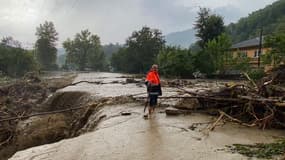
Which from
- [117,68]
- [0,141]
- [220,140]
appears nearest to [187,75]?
[0,141]

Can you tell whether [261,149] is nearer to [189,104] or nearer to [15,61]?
[189,104]

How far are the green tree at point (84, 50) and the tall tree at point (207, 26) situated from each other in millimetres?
57335

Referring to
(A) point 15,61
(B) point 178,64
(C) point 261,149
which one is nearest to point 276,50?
(B) point 178,64

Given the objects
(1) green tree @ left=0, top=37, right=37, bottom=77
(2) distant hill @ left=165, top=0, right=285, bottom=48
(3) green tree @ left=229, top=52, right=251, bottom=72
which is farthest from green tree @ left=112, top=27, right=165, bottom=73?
(3) green tree @ left=229, top=52, right=251, bottom=72

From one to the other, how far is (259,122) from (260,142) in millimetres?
2304

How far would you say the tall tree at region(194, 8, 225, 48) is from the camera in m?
55.8

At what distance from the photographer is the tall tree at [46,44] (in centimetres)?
10106

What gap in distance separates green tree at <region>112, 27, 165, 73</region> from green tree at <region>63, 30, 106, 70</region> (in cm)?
3282

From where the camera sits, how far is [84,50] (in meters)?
111

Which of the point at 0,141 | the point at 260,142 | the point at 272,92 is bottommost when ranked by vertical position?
the point at 0,141

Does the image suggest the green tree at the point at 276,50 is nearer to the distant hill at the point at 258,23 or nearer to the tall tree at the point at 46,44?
the distant hill at the point at 258,23

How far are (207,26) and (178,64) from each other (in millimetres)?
11432

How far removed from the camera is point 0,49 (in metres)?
70.9

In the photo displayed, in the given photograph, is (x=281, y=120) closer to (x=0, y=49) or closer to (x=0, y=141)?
(x=0, y=141)
